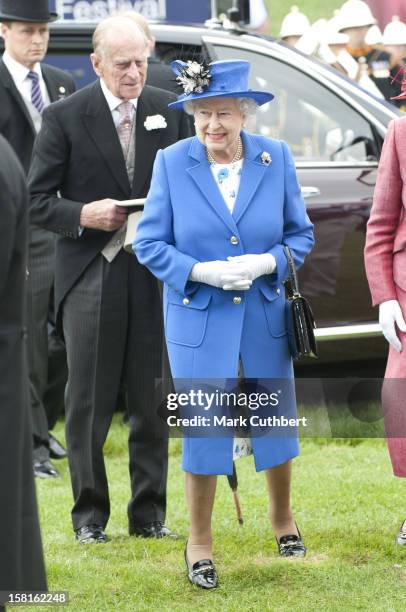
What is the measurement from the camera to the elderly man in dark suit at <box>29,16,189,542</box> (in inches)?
234

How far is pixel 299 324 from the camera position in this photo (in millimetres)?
5289

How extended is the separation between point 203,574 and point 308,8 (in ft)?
21.5

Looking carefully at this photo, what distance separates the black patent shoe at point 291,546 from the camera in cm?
557

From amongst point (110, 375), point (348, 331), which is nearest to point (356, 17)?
point (348, 331)

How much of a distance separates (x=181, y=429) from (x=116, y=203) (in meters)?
0.98

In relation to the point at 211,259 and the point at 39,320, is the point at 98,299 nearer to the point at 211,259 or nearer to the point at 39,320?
the point at 211,259

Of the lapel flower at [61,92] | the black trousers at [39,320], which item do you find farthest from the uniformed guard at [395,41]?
the black trousers at [39,320]

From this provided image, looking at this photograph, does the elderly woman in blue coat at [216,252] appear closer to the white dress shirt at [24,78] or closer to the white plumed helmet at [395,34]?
the white dress shirt at [24,78]

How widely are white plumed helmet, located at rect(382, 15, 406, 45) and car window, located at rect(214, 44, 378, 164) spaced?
1.37m

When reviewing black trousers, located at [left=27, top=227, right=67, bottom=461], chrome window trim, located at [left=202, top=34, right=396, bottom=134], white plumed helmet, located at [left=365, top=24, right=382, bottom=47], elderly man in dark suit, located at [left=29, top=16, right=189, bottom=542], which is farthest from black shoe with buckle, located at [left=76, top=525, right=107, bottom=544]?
white plumed helmet, located at [left=365, top=24, right=382, bottom=47]

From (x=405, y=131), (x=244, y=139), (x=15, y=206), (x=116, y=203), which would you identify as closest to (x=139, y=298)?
(x=116, y=203)

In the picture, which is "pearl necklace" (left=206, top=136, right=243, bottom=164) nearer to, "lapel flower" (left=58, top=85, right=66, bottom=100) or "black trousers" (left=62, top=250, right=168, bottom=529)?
"black trousers" (left=62, top=250, right=168, bottom=529)

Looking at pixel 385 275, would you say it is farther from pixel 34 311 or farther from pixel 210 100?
pixel 34 311

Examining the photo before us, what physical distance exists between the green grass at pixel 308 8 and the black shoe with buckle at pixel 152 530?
508cm
